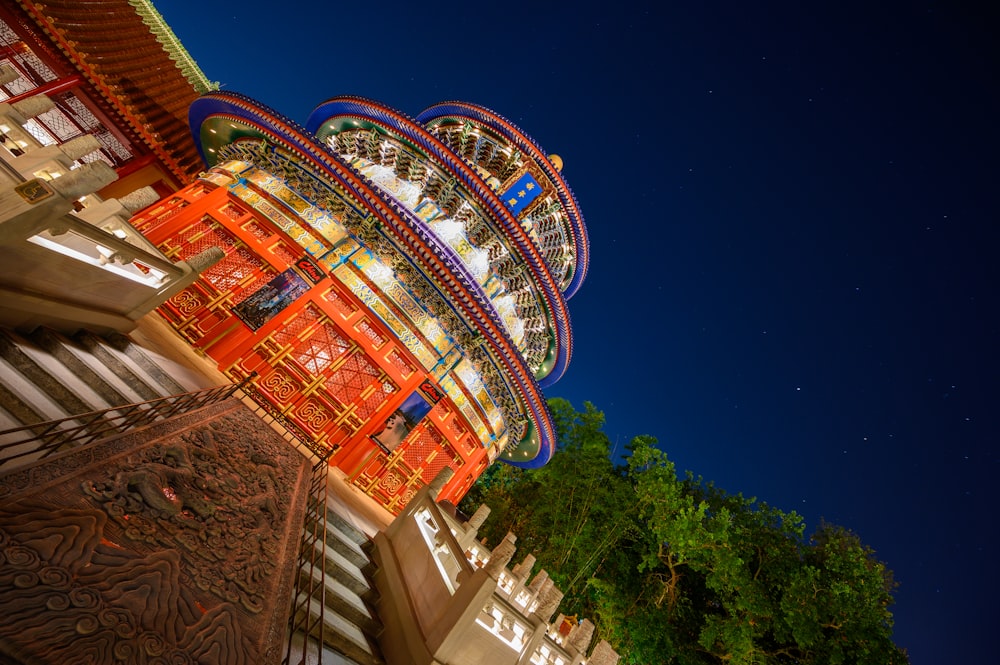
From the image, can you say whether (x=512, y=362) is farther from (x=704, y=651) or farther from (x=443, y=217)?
(x=704, y=651)

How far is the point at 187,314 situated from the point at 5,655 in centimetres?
978

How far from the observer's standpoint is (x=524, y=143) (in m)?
16.7

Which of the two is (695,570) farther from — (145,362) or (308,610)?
(145,362)

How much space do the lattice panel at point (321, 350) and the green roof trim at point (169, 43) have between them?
13933 millimetres

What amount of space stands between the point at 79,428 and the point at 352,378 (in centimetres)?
749

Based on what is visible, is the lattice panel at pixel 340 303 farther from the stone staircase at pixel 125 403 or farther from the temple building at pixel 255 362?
the stone staircase at pixel 125 403

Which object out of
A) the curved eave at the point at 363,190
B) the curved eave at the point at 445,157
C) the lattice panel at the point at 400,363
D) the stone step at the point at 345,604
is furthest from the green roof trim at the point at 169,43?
the stone step at the point at 345,604

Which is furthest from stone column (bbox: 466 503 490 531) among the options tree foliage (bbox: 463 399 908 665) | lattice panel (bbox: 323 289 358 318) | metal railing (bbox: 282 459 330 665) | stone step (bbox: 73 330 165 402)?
tree foliage (bbox: 463 399 908 665)

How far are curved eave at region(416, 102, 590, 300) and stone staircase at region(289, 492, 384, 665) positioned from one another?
14.2m

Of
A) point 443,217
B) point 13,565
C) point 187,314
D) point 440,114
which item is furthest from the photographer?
point 440,114

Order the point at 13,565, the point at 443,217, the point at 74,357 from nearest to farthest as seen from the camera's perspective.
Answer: the point at 13,565
the point at 74,357
the point at 443,217

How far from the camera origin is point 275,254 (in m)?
11.9

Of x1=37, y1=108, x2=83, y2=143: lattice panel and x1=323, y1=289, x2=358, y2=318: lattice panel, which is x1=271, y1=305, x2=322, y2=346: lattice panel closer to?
x1=323, y1=289, x2=358, y2=318: lattice panel

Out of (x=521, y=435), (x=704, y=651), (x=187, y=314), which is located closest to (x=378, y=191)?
(x=187, y=314)
